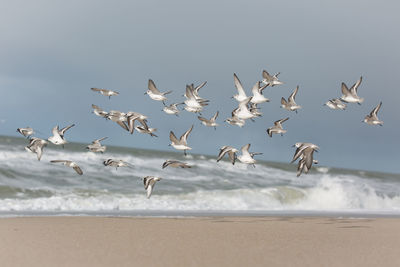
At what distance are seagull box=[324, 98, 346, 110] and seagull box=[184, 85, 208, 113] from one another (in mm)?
3741

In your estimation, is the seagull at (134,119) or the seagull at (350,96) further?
the seagull at (350,96)

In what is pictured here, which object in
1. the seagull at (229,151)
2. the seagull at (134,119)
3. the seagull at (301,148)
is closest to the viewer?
the seagull at (301,148)

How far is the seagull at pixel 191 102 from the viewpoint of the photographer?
581 inches

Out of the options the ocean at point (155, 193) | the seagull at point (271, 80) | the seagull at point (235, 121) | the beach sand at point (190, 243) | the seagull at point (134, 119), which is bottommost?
the beach sand at point (190, 243)

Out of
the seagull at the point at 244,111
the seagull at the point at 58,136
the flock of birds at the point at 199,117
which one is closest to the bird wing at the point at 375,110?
the flock of birds at the point at 199,117

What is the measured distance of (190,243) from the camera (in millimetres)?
9211

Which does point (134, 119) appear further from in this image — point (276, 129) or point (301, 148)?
point (301, 148)

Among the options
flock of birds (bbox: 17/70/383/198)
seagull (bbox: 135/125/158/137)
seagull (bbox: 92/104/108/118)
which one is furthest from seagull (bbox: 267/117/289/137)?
seagull (bbox: 92/104/108/118)

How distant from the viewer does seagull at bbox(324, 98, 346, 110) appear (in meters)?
16.0

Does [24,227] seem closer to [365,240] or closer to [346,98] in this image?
[365,240]

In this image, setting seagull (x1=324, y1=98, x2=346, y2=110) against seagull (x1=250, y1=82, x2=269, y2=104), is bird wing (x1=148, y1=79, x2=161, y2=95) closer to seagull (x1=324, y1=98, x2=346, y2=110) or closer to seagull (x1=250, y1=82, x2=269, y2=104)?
seagull (x1=250, y1=82, x2=269, y2=104)

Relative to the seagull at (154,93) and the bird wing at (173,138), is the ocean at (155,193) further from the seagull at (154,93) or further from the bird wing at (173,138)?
the seagull at (154,93)

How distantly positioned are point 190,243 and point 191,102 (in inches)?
240

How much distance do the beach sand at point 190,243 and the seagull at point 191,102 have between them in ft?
11.7
